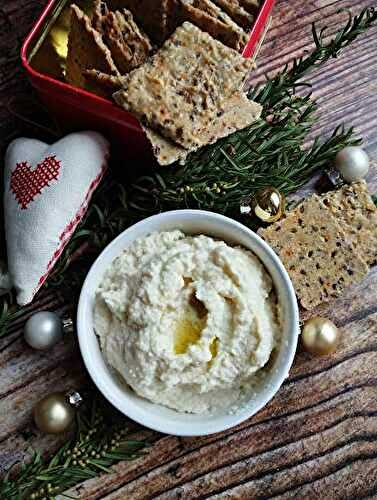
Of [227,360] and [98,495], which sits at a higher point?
[227,360]

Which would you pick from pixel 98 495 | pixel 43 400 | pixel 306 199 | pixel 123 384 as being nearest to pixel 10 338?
pixel 43 400

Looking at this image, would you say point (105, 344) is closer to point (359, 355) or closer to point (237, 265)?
point (237, 265)

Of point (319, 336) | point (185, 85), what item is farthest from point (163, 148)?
point (319, 336)

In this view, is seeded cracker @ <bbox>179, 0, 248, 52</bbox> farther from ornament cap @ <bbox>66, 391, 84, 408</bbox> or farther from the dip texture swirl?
ornament cap @ <bbox>66, 391, 84, 408</bbox>

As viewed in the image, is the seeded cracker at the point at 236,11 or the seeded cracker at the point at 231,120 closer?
the seeded cracker at the point at 231,120

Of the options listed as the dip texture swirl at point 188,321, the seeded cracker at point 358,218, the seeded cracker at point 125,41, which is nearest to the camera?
the dip texture swirl at point 188,321

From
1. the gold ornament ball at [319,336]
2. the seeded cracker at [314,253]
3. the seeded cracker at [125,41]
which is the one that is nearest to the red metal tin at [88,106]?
the seeded cracker at [125,41]

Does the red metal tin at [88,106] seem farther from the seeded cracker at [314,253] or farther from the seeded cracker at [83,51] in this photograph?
the seeded cracker at [314,253]
